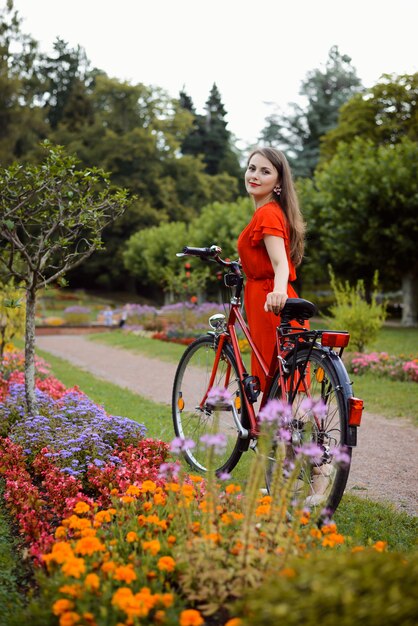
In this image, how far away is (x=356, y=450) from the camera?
20.9 ft

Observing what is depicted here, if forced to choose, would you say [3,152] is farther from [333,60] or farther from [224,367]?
[224,367]

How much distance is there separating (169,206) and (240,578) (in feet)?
158

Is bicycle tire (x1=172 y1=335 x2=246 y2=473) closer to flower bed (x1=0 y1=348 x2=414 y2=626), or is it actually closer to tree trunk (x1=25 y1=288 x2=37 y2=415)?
flower bed (x1=0 y1=348 x2=414 y2=626)

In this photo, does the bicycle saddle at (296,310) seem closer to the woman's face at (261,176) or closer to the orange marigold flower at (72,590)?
the woman's face at (261,176)

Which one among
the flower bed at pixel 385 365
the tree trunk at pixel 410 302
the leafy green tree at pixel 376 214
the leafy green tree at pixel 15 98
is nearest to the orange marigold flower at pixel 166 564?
the flower bed at pixel 385 365

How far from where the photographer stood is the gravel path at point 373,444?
4.91m

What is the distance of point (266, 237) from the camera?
394 cm

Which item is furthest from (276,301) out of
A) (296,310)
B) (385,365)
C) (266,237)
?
(385,365)

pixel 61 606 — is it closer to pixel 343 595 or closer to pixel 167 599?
pixel 167 599

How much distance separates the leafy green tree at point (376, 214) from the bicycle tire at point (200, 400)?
17723 mm

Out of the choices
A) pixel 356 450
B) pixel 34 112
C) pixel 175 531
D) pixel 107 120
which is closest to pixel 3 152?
pixel 34 112

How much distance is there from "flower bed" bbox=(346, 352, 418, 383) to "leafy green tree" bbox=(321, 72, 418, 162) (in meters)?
23.0

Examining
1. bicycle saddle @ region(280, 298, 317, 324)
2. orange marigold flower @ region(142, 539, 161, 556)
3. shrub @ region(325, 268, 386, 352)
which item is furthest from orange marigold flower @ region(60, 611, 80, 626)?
shrub @ region(325, 268, 386, 352)

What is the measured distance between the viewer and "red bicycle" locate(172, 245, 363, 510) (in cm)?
324
